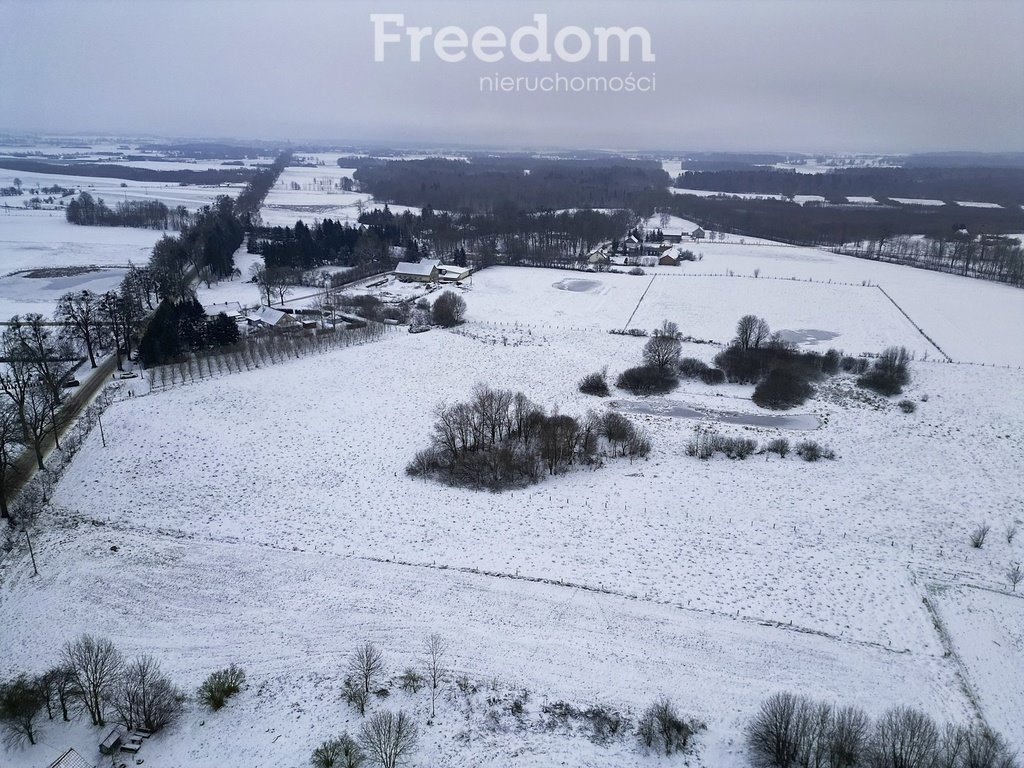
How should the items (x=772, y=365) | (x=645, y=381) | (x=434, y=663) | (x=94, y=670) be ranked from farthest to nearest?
(x=772, y=365) → (x=645, y=381) → (x=434, y=663) → (x=94, y=670)

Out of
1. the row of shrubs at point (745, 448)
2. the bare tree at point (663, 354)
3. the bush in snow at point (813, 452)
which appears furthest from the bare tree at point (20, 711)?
the bare tree at point (663, 354)

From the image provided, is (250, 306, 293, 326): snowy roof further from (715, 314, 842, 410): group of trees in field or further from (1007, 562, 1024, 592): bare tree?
(1007, 562, 1024, 592): bare tree

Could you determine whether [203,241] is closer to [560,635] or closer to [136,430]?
[136,430]

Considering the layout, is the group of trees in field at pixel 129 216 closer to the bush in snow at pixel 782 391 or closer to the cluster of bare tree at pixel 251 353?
the cluster of bare tree at pixel 251 353

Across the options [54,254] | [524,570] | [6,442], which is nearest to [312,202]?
[54,254]

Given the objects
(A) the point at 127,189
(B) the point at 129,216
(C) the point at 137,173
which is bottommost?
(B) the point at 129,216

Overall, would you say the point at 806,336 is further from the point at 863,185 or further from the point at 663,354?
the point at 863,185

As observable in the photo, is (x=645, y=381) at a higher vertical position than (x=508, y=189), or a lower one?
lower
